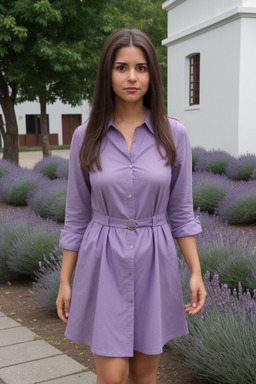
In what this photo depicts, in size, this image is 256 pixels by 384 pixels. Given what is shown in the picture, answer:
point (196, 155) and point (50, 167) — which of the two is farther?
point (196, 155)

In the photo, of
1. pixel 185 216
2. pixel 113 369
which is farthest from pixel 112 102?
pixel 113 369

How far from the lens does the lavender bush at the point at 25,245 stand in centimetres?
534

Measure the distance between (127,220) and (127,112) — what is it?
1.48 feet

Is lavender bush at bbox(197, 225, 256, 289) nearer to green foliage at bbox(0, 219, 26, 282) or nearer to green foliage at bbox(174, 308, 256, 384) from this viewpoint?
green foliage at bbox(174, 308, 256, 384)

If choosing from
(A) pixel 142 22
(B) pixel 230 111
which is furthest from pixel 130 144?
(A) pixel 142 22

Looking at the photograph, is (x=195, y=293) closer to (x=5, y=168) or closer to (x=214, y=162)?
(x=214, y=162)

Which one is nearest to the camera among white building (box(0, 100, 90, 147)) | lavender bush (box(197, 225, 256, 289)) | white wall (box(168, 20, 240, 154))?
lavender bush (box(197, 225, 256, 289))

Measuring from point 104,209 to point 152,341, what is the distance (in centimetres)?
56

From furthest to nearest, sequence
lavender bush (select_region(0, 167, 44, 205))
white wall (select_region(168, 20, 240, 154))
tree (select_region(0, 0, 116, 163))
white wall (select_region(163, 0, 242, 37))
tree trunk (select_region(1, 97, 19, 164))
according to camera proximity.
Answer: tree trunk (select_region(1, 97, 19, 164)), white wall (select_region(163, 0, 242, 37)), white wall (select_region(168, 20, 240, 154)), tree (select_region(0, 0, 116, 163)), lavender bush (select_region(0, 167, 44, 205))

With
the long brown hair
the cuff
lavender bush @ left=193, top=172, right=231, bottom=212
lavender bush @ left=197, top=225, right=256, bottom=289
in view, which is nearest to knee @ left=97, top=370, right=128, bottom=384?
the cuff

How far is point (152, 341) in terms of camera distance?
2135 mm

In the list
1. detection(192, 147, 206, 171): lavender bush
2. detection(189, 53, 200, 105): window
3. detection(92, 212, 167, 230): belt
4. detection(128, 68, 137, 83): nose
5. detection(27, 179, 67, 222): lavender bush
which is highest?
detection(189, 53, 200, 105): window

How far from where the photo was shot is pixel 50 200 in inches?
344

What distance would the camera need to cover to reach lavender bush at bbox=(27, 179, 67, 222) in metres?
8.32
